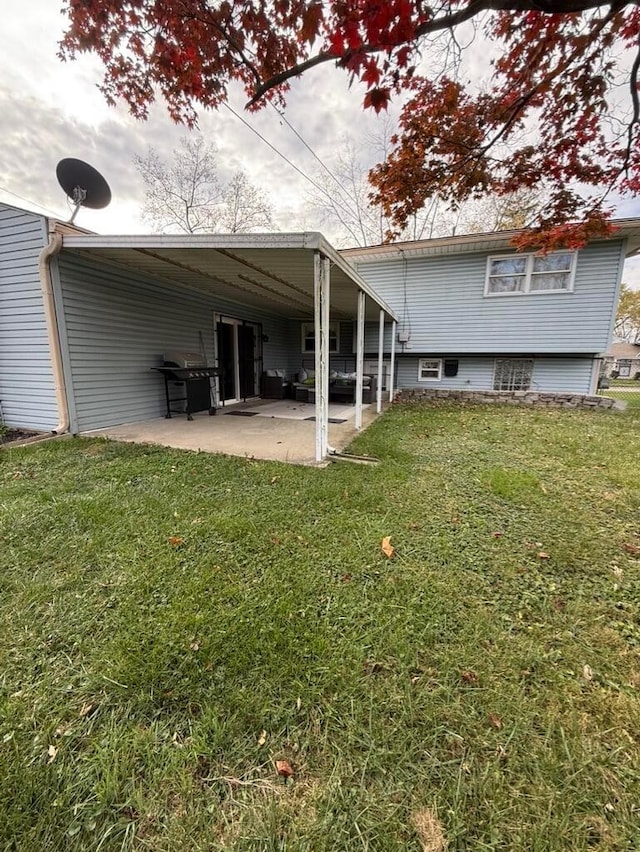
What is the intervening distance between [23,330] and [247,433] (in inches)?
139

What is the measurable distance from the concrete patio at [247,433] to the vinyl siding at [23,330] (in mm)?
863

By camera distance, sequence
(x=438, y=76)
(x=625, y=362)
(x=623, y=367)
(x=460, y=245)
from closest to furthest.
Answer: (x=438, y=76)
(x=460, y=245)
(x=625, y=362)
(x=623, y=367)

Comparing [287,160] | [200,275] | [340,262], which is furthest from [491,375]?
[287,160]

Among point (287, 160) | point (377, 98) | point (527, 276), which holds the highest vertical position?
point (287, 160)

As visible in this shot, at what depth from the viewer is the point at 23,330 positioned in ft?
17.0

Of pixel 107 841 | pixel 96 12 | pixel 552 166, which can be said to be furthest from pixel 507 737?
pixel 552 166

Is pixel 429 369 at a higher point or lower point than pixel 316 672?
higher

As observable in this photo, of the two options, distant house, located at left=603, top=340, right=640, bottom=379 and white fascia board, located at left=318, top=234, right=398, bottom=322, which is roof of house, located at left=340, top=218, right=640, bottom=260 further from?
distant house, located at left=603, top=340, right=640, bottom=379

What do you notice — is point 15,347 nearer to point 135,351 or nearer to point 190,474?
point 135,351

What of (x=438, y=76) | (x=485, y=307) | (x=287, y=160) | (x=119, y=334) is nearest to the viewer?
(x=438, y=76)

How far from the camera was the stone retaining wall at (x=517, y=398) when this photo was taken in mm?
9223

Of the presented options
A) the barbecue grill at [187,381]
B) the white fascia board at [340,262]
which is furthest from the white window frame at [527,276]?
the barbecue grill at [187,381]

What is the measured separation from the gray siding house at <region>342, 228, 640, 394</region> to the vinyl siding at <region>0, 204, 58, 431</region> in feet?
27.7

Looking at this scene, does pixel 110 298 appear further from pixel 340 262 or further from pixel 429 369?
pixel 429 369
